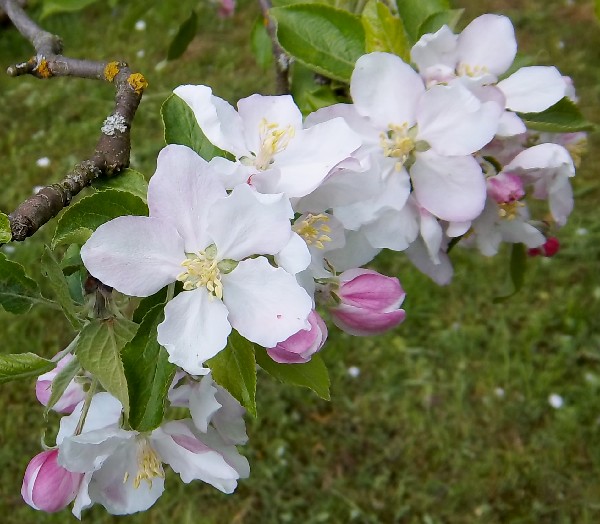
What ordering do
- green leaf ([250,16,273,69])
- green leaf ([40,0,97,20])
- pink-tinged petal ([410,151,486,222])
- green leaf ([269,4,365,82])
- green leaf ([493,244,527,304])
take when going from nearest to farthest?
pink-tinged petal ([410,151,486,222])
green leaf ([269,4,365,82])
green leaf ([493,244,527,304])
green leaf ([40,0,97,20])
green leaf ([250,16,273,69])

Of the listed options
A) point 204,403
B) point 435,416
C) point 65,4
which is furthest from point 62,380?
point 435,416

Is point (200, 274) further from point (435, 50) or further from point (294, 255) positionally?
point (435, 50)

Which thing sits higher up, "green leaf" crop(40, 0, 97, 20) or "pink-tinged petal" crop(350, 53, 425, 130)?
"pink-tinged petal" crop(350, 53, 425, 130)

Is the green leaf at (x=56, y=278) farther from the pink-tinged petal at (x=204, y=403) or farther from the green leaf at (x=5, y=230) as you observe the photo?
the pink-tinged petal at (x=204, y=403)

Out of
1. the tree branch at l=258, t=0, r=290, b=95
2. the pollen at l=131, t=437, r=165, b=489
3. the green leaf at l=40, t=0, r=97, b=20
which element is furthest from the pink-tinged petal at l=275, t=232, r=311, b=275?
the green leaf at l=40, t=0, r=97, b=20

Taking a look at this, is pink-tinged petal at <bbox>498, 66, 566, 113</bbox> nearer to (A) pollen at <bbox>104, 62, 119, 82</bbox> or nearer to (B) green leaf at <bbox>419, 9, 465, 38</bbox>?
(B) green leaf at <bbox>419, 9, 465, 38</bbox>

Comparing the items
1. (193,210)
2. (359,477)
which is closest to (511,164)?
(193,210)

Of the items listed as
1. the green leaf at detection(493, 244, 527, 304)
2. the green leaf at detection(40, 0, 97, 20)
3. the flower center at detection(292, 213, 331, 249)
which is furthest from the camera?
the green leaf at detection(40, 0, 97, 20)

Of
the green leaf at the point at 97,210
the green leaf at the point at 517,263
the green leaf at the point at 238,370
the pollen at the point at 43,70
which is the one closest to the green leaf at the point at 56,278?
the green leaf at the point at 97,210
